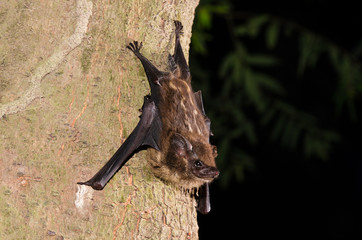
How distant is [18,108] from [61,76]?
252 mm

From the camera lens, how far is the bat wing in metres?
2.14

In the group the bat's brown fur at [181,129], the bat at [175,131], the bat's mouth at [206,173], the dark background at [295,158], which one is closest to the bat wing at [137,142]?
the bat at [175,131]

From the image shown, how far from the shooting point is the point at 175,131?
9.75 ft

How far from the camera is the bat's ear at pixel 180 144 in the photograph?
289cm

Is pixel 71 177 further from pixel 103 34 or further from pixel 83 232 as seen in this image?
pixel 103 34

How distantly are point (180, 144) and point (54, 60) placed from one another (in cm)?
104

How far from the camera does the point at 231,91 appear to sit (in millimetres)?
8672

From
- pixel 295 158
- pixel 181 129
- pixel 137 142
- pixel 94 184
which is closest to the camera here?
pixel 94 184

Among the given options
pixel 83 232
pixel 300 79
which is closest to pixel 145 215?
pixel 83 232

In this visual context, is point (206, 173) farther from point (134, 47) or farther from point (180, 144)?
point (134, 47)

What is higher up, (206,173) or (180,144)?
(180,144)

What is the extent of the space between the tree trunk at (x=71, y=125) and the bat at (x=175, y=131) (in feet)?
0.33

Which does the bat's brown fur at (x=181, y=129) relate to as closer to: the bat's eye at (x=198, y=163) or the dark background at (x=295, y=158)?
the bat's eye at (x=198, y=163)

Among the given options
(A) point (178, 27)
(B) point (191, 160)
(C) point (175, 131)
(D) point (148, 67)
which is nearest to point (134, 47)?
(D) point (148, 67)
